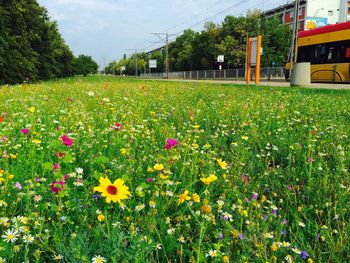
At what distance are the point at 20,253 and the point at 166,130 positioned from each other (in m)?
2.34

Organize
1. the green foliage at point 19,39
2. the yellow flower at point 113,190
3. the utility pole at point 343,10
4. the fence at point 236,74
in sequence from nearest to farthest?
the yellow flower at point 113,190 < the green foliage at point 19,39 < the fence at point 236,74 < the utility pole at point 343,10

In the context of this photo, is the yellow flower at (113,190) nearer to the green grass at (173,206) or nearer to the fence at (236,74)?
the green grass at (173,206)

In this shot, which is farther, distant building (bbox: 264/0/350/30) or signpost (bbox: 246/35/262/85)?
distant building (bbox: 264/0/350/30)

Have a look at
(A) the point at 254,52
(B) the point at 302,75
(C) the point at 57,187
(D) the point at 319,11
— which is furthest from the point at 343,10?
(C) the point at 57,187

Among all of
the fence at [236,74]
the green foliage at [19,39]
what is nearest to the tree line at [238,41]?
the fence at [236,74]

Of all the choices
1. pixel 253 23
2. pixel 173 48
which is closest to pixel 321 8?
pixel 253 23

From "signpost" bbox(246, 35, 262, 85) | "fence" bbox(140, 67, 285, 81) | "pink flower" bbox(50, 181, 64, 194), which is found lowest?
"fence" bbox(140, 67, 285, 81)

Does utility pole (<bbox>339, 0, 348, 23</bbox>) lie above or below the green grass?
above

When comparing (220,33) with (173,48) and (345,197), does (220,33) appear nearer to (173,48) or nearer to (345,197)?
(173,48)

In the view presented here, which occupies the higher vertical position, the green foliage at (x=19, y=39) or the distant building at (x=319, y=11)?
the distant building at (x=319, y=11)

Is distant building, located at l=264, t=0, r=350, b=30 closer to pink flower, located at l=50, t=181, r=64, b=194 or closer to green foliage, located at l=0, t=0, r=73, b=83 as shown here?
green foliage, located at l=0, t=0, r=73, b=83

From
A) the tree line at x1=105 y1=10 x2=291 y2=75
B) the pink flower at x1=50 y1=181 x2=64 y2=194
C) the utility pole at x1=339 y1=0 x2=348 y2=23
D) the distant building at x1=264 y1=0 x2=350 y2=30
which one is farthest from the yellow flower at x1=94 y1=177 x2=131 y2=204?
the utility pole at x1=339 y1=0 x2=348 y2=23

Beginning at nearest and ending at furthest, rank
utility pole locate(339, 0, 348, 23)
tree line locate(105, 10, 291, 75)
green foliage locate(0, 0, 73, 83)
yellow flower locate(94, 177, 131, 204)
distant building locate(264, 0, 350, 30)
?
yellow flower locate(94, 177, 131, 204), green foliage locate(0, 0, 73, 83), tree line locate(105, 10, 291, 75), distant building locate(264, 0, 350, 30), utility pole locate(339, 0, 348, 23)

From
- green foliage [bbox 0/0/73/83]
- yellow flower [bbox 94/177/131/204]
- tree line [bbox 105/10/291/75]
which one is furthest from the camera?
tree line [bbox 105/10/291/75]
